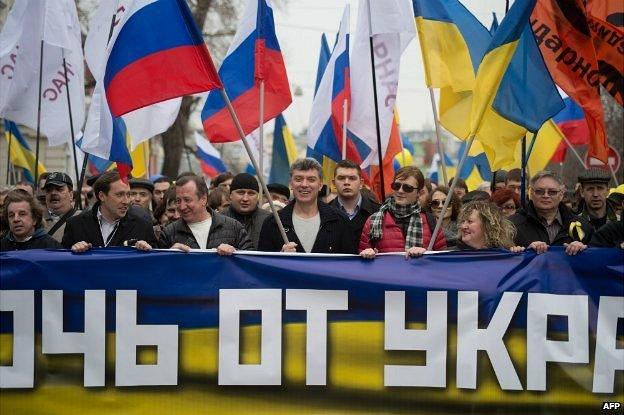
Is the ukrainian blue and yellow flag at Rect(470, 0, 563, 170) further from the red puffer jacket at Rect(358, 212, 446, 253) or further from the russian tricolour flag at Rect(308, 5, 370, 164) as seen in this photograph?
the russian tricolour flag at Rect(308, 5, 370, 164)

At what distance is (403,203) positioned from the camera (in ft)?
24.6

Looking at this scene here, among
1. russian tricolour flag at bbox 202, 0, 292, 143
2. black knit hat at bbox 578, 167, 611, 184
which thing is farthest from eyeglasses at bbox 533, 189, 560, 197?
russian tricolour flag at bbox 202, 0, 292, 143

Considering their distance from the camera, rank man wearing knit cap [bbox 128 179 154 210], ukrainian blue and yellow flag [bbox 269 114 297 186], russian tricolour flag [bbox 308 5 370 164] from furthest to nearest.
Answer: ukrainian blue and yellow flag [bbox 269 114 297 186] → russian tricolour flag [bbox 308 5 370 164] → man wearing knit cap [bbox 128 179 154 210]

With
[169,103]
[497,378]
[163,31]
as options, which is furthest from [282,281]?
[169,103]

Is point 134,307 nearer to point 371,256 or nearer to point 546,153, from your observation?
point 371,256

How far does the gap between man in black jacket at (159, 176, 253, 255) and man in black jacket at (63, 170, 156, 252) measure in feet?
0.88

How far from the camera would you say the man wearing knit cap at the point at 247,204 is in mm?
A: 9086


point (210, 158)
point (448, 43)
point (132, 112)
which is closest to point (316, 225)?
point (448, 43)

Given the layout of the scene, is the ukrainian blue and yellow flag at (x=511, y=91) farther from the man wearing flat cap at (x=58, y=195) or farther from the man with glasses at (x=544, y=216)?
the man wearing flat cap at (x=58, y=195)

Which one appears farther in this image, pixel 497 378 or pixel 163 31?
pixel 163 31

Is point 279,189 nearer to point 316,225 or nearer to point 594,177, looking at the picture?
point 594,177

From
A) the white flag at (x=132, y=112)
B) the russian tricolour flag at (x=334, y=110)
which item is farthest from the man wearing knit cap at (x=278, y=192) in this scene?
the white flag at (x=132, y=112)

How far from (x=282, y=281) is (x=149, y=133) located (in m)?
3.16

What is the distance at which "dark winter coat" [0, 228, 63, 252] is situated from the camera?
7395 mm
